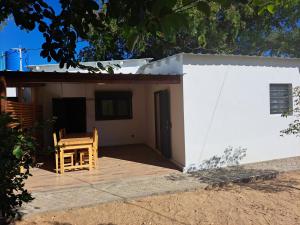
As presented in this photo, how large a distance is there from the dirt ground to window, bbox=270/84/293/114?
11.4 ft

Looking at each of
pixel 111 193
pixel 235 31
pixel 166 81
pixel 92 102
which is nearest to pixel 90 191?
pixel 111 193

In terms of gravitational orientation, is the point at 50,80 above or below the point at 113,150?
above

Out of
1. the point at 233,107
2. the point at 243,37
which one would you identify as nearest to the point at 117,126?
the point at 233,107

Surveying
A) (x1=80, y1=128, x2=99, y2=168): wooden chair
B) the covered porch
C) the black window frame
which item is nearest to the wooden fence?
the covered porch

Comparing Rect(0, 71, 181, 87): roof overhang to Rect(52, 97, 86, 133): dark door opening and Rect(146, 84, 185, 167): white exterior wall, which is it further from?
Rect(52, 97, 86, 133): dark door opening

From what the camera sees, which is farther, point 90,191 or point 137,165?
point 137,165

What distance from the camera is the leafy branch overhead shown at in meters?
1.48

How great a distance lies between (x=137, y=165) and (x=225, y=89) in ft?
10.8

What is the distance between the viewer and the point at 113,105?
12.9 m

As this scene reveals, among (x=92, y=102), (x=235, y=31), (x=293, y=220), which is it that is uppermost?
(x=235, y=31)

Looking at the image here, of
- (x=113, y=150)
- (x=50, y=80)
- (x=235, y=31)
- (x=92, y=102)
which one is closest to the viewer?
(x=50, y=80)

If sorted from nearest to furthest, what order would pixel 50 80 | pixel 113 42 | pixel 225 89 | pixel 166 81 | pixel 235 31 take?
1. pixel 113 42
2. pixel 50 80
3. pixel 166 81
4. pixel 225 89
5. pixel 235 31

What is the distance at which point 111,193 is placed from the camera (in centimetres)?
619

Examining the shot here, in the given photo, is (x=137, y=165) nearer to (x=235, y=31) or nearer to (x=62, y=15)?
(x=62, y=15)
